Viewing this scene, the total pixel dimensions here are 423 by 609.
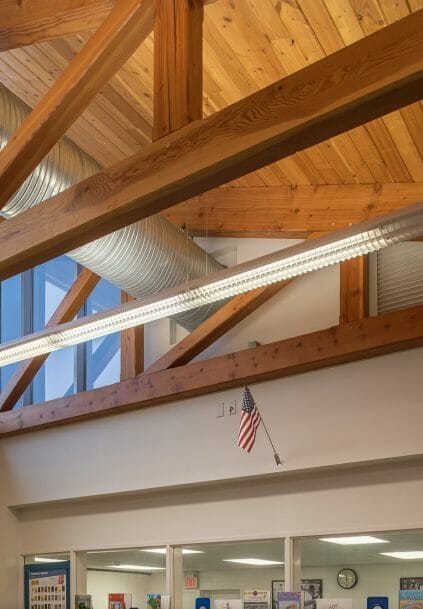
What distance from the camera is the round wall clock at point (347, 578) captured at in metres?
14.6

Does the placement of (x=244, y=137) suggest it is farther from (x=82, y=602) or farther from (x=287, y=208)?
(x=82, y=602)

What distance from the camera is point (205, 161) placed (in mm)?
4312

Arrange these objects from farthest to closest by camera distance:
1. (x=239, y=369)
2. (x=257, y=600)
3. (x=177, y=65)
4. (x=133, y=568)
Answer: (x=133, y=568) < (x=239, y=369) < (x=257, y=600) < (x=177, y=65)

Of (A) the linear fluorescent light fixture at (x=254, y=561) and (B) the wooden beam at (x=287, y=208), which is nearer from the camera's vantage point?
(B) the wooden beam at (x=287, y=208)

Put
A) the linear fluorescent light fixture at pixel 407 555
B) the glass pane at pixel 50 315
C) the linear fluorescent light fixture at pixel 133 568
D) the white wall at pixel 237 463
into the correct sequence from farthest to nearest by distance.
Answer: the linear fluorescent light fixture at pixel 133 568, the linear fluorescent light fixture at pixel 407 555, the glass pane at pixel 50 315, the white wall at pixel 237 463

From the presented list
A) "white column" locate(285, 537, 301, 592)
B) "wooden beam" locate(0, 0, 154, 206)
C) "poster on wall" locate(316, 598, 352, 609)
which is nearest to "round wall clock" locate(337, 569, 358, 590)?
"white column" locate(285, 537, 301, 592)

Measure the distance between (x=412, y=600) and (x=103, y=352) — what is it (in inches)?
191

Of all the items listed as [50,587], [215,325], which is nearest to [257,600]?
[215,325]

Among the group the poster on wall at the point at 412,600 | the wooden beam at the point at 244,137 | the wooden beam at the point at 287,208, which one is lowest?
the poster on wall at the point at 412,600

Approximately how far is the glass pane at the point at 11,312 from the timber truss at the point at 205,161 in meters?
2.49

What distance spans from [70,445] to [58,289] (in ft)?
7.65

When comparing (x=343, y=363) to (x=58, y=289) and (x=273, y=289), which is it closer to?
(x=273, y=289)

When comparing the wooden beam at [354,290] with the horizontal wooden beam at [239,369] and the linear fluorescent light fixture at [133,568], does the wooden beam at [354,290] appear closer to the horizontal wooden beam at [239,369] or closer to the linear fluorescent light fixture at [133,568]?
the horizontal wooden beam at [239,369]

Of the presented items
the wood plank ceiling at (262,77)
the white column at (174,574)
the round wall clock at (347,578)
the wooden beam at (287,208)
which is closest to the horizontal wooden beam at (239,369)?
the wooden beam at (287,208)
